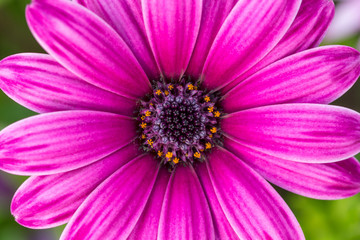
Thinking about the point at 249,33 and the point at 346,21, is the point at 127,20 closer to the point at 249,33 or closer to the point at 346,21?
the point at 249,33

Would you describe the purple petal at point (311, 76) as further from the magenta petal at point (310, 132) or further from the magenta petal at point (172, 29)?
the magenta petal at point (172, 29)

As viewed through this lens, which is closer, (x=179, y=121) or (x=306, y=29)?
(x=306, y=29)

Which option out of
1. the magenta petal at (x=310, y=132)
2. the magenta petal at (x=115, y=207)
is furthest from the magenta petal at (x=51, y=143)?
the magenta petal at (x=310, y=132)

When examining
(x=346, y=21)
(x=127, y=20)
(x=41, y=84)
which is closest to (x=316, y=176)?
(x=127, y=20)

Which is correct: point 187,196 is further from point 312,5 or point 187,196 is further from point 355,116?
point 312,5

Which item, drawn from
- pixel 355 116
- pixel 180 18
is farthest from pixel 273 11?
pixel 355 116

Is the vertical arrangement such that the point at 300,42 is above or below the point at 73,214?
above

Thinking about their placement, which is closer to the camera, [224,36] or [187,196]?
[224,36]
